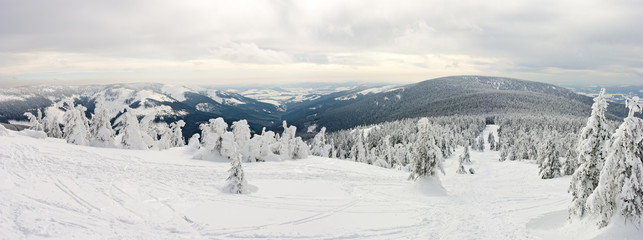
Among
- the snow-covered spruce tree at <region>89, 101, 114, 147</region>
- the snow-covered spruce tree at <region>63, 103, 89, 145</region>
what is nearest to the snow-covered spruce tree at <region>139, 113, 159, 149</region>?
the snow-covered spruce tree at <region>89, 101, 114, 147</region>

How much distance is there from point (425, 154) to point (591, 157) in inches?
544

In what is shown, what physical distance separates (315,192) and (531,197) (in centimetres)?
2022

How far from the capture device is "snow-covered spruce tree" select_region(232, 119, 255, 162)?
35841 mm

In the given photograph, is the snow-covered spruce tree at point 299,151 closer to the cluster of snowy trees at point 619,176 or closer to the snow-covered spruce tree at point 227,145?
the snow-covered spruce tree at point 227,145

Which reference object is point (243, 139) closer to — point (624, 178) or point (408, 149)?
point (624, 178)

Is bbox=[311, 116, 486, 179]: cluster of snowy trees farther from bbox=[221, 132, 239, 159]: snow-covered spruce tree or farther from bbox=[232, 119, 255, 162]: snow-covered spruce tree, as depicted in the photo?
bbox=[221, 132, 239, 159]: snow-covered spruce tree

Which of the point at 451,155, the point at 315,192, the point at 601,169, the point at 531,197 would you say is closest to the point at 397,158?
the point at 451,155

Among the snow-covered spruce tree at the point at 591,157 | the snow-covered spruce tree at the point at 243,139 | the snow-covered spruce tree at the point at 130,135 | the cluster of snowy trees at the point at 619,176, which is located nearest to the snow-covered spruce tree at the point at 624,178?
the cluster of snowy trees at the point at 619,176

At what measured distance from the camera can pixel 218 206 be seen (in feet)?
59.0

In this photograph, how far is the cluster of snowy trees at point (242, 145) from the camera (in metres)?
33.6

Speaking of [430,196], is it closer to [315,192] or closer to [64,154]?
[315,192]

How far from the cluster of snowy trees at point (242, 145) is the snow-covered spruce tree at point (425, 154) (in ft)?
55.8

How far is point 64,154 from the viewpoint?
23.4 metres

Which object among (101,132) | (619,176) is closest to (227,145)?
(101,132)
